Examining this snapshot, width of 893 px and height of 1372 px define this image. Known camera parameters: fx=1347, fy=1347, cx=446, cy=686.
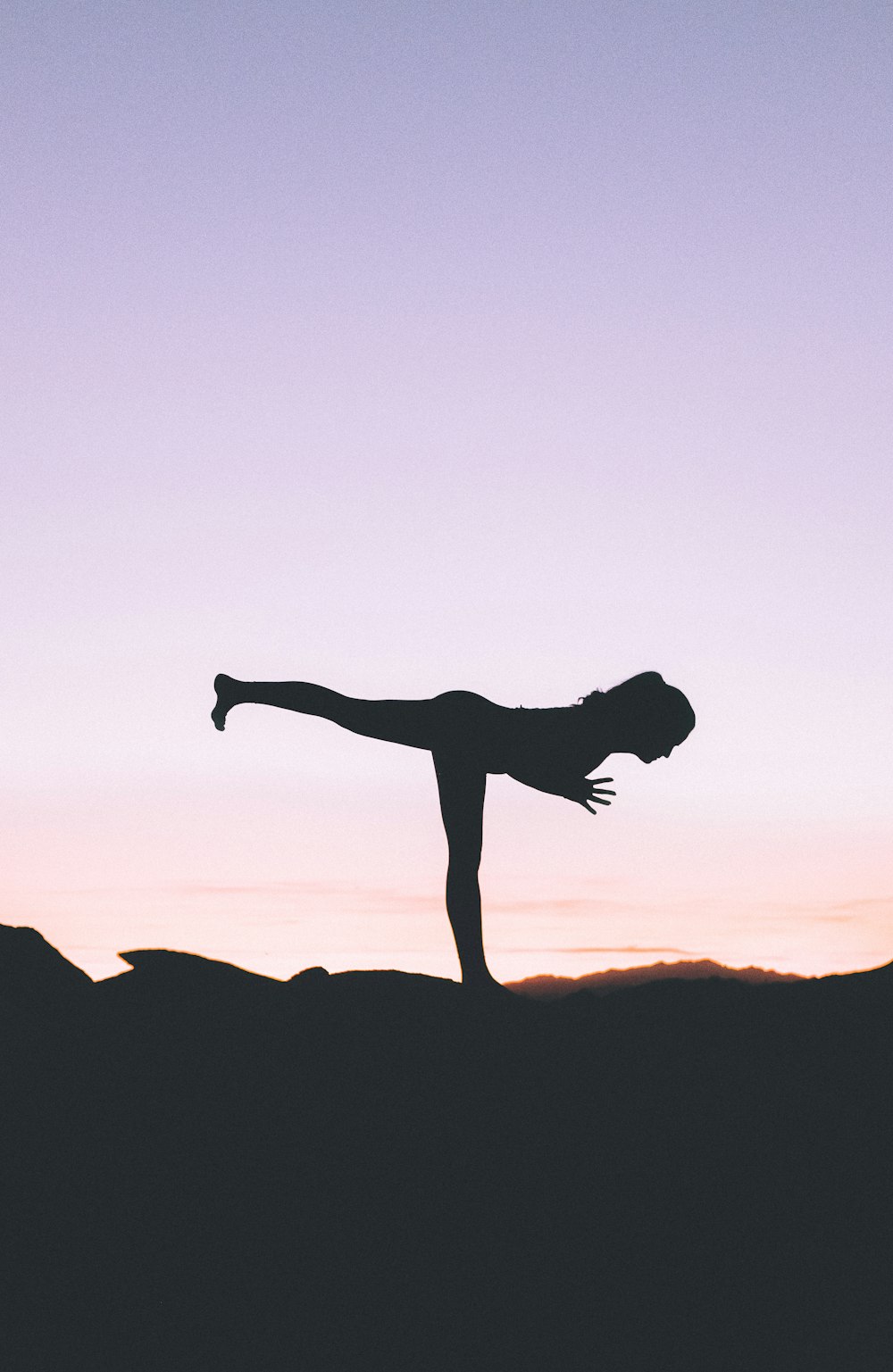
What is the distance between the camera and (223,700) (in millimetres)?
9875

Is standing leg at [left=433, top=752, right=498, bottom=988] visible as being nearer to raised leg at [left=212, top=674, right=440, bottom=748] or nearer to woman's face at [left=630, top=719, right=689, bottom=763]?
raised leg at [left=212, top=674, right=440, bottom=748]

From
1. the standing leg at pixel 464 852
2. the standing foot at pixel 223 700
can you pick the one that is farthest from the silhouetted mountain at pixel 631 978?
the standing foot at pixel 223 700

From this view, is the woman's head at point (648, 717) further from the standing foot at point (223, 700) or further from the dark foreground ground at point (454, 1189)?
the standing foot at point (223, 700)

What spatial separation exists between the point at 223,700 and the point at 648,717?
309cm

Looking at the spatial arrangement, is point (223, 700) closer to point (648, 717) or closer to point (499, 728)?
point (499, 728)

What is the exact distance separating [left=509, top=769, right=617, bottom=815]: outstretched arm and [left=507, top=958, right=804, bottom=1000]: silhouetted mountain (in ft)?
4.39

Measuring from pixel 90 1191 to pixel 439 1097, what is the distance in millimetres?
2139

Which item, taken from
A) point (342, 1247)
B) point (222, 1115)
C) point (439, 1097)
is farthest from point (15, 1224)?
point (439, 1097)

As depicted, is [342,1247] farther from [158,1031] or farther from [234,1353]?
[158,1031]

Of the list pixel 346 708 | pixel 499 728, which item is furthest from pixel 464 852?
pixel 346 708

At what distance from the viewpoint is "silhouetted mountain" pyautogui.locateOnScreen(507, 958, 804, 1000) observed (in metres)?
9.62

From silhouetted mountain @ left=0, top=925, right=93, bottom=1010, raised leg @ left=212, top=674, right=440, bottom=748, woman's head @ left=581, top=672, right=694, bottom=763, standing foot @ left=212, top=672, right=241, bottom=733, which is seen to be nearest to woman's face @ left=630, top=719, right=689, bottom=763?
woman's head @ left=581, top=672, right=694, bottom=763

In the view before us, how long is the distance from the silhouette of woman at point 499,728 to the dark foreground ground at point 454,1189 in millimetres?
1668

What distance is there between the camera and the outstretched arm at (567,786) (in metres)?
9.77
